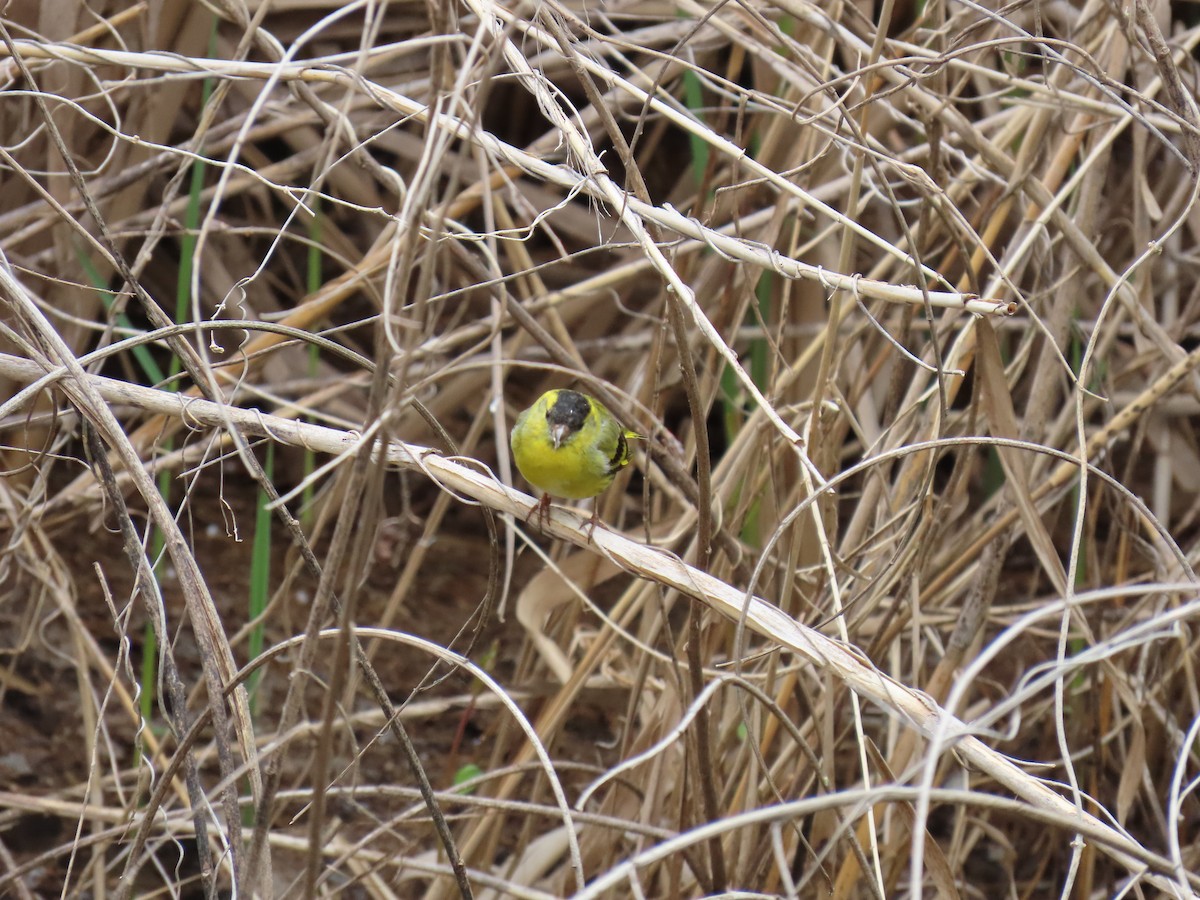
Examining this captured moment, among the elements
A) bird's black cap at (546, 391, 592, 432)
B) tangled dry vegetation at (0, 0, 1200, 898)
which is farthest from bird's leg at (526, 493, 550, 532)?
bird's black cap at (546, 391, 592, 432)

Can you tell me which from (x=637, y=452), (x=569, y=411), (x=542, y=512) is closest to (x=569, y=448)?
(x=569, y=411)

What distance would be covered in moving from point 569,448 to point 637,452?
2.23 ft

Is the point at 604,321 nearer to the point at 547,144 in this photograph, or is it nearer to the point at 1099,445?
the point at 547,144

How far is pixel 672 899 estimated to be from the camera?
2578mm

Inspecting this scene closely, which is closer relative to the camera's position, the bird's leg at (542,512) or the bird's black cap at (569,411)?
the bird's leg at (542,512)

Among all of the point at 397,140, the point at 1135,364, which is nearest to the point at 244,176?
the point at 397,140

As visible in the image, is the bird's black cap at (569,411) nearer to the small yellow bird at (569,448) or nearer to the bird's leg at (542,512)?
the small yellow bird at (569,448)

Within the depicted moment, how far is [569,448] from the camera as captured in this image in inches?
111

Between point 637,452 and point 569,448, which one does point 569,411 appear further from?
point 637,452

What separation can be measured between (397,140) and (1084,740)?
3.04 m

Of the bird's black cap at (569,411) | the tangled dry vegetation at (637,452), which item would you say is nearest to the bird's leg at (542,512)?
the tangled dry vegetation at (637,452)

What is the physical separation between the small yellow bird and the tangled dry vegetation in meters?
0.08

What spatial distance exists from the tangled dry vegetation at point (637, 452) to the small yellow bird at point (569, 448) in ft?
0.28

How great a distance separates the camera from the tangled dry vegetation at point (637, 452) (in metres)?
1.69
